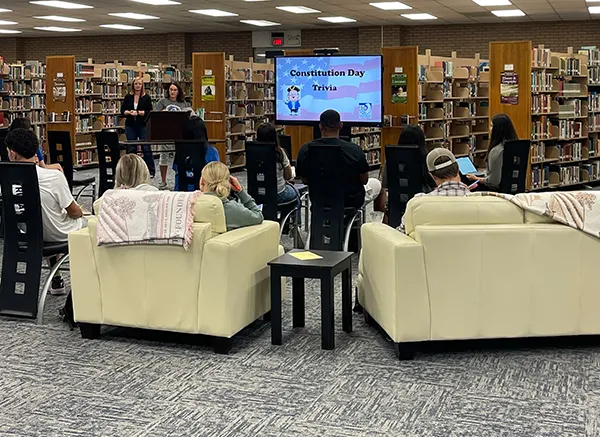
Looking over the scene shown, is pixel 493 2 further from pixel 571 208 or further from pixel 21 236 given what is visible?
pixel 21 236

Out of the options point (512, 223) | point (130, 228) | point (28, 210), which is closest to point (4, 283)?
point (28, 210)

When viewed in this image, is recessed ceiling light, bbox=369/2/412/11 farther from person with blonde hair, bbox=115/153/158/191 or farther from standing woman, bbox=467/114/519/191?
person with blonde hair, bbox=115/153/158/191

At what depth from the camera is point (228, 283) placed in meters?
4.12

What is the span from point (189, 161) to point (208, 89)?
5.49 metres

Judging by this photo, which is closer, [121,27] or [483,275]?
[483,275]

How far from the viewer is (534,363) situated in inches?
159

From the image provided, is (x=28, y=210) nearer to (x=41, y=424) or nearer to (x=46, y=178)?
(x=46, y=178)

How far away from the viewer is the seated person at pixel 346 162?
614 centimetres

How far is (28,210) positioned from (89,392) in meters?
1.47

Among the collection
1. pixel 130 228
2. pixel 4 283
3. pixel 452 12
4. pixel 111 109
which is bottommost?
pixel 4 283

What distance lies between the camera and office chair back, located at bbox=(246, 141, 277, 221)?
633cm

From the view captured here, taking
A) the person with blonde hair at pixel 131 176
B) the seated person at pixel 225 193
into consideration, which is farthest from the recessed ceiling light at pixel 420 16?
the seated person at pixel 225 193

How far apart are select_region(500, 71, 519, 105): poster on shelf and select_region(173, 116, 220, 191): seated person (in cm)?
382

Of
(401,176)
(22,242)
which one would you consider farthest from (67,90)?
(22,242)
